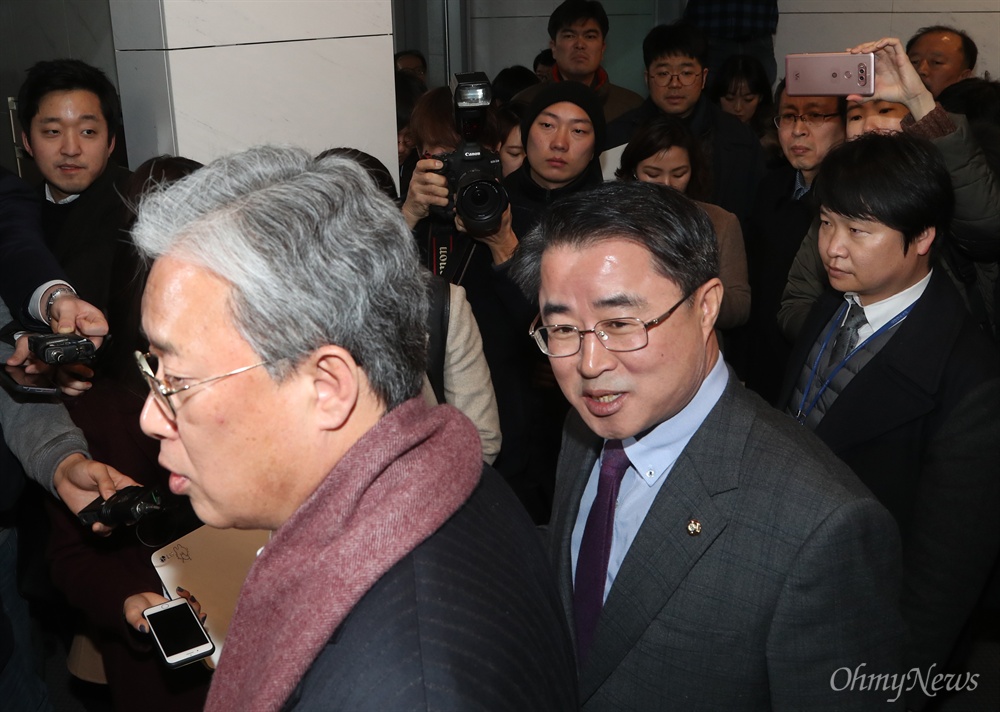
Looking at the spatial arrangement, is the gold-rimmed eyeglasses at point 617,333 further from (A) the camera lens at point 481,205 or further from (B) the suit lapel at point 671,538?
(A) the camera lens at point 481,205

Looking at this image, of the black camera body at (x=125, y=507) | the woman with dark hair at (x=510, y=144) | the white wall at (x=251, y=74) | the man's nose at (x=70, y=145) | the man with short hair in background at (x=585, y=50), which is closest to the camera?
the black camera body at (x=125, y=507)

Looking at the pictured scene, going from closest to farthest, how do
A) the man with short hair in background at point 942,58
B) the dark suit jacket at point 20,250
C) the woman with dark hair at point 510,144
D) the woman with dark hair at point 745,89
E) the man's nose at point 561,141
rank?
the dark suit jacket at point 20,250 < the man's nose at point 561,141 < the woman with dark hair at point 510,144 < the man with short hair in background at point 942,58 < the woman with dark hair at point 745,89

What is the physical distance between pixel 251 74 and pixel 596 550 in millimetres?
2299

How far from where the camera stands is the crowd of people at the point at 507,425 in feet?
3.55

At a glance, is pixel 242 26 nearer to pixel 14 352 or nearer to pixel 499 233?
pixel 499 233

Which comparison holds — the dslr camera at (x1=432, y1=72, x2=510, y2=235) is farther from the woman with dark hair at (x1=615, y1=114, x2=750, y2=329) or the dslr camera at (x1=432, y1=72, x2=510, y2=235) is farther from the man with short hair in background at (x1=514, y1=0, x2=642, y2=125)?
the man with short hair in background at (x1=514, y1=0, x2=642, y2=125)

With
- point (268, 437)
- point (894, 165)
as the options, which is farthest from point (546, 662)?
point (894, 165)

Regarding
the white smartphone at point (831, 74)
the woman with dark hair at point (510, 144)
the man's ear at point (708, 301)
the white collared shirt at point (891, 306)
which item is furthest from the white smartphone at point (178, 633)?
the white smartphone at point (831, 74)

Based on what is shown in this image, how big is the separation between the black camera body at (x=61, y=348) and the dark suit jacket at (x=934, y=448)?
5.29 feet

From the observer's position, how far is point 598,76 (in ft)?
17.2

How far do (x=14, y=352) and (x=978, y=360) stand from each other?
2.09 metres

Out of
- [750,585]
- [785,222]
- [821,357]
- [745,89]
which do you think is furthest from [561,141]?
[745,89]

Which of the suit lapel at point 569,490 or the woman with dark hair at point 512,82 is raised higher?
the woman with dark hair at point 512,82

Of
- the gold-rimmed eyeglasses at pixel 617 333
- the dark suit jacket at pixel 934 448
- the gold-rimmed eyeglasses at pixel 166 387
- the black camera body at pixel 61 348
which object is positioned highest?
the gold-rimmed eyeglasses at pixel 166 387
